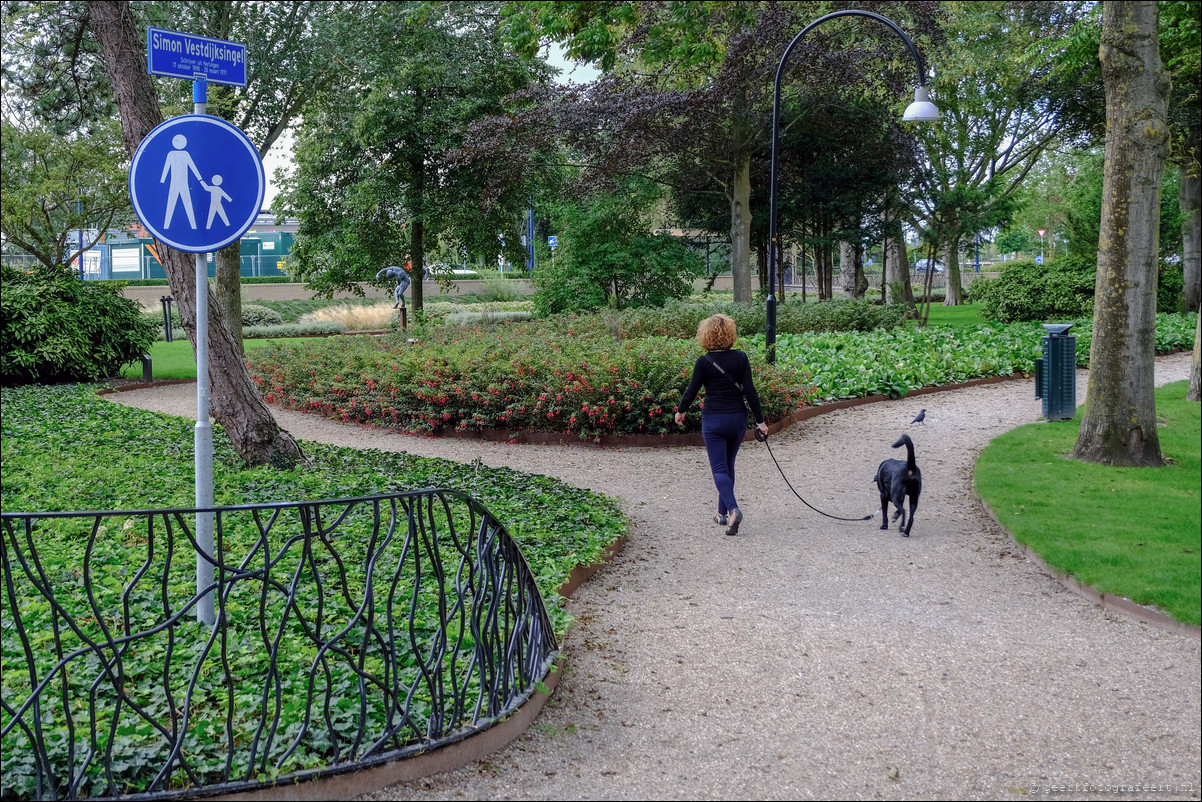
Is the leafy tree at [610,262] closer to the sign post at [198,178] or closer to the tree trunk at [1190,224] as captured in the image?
the tree trunk at [1190,224]

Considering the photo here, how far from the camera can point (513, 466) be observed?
10.3m

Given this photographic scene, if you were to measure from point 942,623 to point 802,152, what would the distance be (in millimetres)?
26967

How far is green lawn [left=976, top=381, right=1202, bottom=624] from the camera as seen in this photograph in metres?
1.64

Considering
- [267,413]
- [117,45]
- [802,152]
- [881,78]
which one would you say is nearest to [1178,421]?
[267,413]

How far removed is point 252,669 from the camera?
4195 mm

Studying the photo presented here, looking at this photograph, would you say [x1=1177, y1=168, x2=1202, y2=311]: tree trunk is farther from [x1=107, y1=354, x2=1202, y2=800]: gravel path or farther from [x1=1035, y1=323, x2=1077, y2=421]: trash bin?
[x1=107, y1=354, x2=1202, y2=800]: gravel path

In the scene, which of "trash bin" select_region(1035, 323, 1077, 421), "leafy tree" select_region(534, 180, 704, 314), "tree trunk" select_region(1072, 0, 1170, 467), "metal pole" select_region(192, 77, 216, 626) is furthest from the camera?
"leafy tree" select_region(534, 180, 704, 314)

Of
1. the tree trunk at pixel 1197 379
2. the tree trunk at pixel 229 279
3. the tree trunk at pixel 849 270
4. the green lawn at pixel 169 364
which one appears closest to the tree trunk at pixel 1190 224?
the tree trunk at pixel 849 270

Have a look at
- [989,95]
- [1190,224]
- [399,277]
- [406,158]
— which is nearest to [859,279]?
[989,95]

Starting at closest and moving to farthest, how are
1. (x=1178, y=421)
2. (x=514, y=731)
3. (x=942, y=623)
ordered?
1. (x=1178, y=421)
2. (x=514, y=731)
3. (x=942, y=623)

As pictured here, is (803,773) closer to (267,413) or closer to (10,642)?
(10,642)

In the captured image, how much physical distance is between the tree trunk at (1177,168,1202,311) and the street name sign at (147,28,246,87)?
2331cm

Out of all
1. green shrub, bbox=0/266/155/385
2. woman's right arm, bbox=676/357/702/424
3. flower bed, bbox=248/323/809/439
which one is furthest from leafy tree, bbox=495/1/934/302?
woman's right arm, bbox=676/357/702/424

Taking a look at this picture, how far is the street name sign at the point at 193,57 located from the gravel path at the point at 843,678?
3.39 metres
